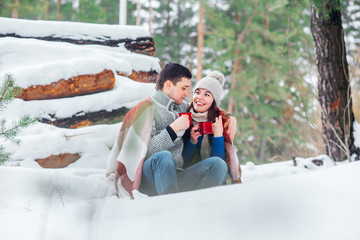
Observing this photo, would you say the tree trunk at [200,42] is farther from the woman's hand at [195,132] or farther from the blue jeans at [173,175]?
the blue jeans at [173,175]

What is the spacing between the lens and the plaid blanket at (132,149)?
1.56 m

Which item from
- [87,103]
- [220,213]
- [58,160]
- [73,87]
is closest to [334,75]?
[87,103]

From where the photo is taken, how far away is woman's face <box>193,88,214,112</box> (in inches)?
68.9

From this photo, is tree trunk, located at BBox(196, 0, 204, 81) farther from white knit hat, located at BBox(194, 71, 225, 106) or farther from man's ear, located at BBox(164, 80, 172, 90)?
man's ear, located at BBox(164, 80, 172, 90)

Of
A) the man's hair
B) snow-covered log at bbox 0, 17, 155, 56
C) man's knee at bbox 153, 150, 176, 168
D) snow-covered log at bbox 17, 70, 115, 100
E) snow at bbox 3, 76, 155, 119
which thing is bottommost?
man's knee at bbox 153, 150, 176, 168

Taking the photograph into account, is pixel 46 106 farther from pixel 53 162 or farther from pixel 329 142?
pixel 329 142

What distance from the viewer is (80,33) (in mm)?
3887

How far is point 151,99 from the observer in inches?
67.2

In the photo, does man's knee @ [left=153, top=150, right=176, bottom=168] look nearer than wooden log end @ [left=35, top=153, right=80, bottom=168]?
Yes

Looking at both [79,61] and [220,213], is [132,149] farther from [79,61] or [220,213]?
[79,61]

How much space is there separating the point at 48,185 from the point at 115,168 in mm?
1024

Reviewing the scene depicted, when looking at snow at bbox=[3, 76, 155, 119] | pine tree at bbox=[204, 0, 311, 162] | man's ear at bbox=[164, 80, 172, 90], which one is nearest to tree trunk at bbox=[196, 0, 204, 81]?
pine tree at bbox=[204, 0, 311, 162]

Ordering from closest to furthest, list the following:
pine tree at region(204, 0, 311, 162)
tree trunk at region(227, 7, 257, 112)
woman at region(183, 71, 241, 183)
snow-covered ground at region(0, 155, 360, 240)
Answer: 1. snow-covered ground at region(0, 155, 360, 240)
2. woman at region(183, 71, 241, 183)
3. pine tree at region(204, 0, 311, 162)
4. tree trunk at region(227, 7, 257, 112)

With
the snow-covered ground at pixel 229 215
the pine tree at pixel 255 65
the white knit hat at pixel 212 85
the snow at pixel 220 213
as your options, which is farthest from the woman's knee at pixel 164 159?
the pine tree at pixel 255 65
